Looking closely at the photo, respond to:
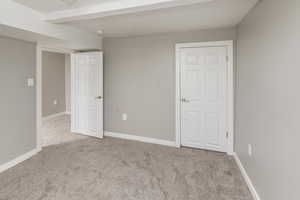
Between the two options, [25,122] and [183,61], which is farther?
[183,61]

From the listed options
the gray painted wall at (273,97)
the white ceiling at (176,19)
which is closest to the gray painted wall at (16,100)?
the white ceiling at (176,19)

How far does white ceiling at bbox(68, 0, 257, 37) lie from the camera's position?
2206 mm

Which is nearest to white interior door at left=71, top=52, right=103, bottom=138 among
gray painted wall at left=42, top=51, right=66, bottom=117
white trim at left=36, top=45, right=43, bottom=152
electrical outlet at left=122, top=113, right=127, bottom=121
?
electrical outlet at left=122, top=113, right=127, bottom=121

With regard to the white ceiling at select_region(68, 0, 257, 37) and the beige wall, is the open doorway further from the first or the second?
the white ceiling at select_region(68, 0, 257, 37)

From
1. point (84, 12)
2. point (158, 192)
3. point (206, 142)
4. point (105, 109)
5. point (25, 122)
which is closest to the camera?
point (158, 192)

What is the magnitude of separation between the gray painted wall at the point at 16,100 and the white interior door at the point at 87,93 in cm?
111

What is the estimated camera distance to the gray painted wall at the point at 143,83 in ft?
11.3

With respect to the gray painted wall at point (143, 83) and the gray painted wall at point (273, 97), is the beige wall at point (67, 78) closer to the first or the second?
the gray painted wall at point (143, 83)

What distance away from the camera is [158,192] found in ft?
6.81

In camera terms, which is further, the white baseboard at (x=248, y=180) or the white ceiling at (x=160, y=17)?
the white ceiling at (x=160, y=17)

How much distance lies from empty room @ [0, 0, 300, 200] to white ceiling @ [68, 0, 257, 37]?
2 centimetres

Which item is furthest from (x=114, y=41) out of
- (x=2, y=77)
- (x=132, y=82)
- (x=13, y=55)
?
(x=2, y=77)

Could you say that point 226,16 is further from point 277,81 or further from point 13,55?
point 13,55

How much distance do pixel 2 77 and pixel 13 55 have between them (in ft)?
1.20
